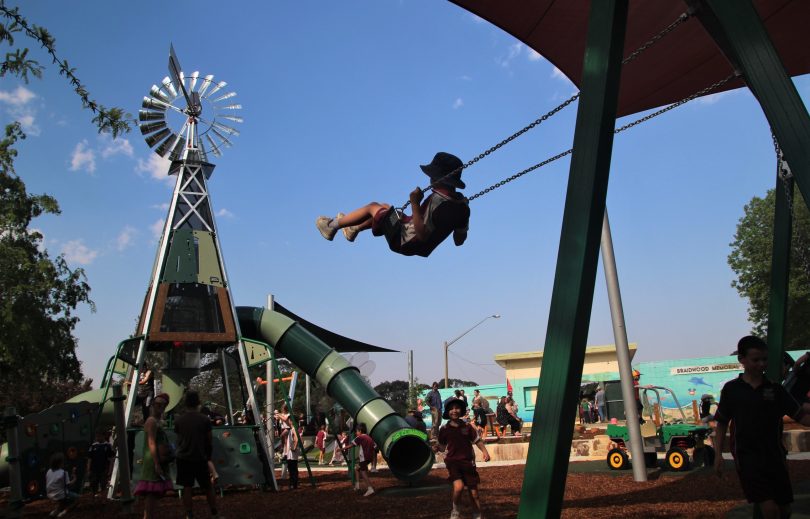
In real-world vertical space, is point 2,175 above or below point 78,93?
above

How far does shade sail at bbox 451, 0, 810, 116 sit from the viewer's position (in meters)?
5.38

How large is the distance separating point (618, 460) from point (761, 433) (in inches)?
357

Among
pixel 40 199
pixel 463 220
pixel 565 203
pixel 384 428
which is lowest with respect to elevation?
pixel 384 428

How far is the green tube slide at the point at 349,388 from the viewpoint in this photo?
1227 centimetres

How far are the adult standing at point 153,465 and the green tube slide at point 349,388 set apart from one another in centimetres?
548

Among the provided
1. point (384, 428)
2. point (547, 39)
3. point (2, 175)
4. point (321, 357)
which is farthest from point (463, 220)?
point (2, 175)

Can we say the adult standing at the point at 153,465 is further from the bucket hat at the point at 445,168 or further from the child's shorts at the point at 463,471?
the bucket hat at the point at 445,168

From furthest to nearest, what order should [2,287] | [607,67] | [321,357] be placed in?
[2,287], [321,357], [607,67]

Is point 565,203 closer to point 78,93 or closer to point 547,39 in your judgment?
point 547,39

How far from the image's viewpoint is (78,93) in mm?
6770

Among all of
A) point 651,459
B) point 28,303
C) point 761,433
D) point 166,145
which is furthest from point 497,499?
point 28,303

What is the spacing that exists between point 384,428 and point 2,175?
75.5 ft

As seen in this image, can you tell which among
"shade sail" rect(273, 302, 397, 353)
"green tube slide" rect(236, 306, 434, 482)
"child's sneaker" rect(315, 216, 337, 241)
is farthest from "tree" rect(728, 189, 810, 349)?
"child's sneaker" rect(315, 216, 337, 241)

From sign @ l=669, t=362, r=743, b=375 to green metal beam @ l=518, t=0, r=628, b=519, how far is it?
103ft
